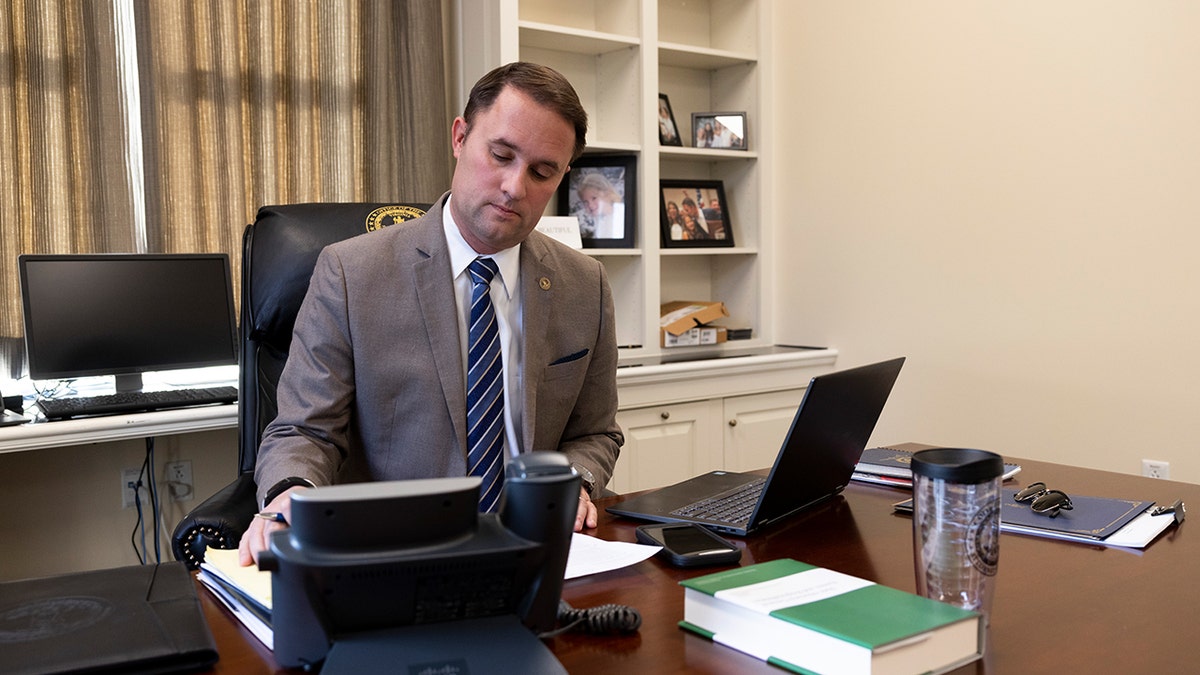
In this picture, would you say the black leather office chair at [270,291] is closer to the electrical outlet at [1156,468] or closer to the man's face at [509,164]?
the man's face at [509,164]

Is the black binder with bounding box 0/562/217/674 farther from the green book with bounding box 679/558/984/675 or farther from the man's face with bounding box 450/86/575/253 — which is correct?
the man's face with bounding box 450/86/575/253

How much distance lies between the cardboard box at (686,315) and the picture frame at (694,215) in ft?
0.73

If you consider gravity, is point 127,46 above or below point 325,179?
above

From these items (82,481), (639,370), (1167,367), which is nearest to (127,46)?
(82,481)

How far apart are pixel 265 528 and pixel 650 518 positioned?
1.71ft

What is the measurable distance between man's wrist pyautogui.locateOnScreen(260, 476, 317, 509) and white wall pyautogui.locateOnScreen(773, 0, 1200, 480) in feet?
7.72

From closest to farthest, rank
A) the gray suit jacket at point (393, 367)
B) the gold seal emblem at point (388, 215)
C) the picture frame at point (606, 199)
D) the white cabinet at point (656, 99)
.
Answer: the gray suit jacket at point (393, 367) → the gold seal emblem at point (388, 215) → the white cabinet at point (656, 99) → the picture frame at point (606, 199)

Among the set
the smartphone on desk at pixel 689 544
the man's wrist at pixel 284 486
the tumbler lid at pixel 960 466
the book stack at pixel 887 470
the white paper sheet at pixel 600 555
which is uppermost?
the tumbler lid at pixel 960 466

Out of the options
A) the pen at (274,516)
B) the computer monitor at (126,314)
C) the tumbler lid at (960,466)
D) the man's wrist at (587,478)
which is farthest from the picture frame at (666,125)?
the tumbler lid at (960,466)

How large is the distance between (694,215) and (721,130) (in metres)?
0.33

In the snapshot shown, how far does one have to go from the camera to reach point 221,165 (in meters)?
Result: 2.80

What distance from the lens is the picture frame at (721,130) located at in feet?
12.1

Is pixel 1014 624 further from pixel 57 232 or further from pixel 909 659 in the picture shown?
pixel 57 232

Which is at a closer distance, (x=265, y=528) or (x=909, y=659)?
(x=909, y=659)
